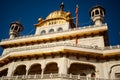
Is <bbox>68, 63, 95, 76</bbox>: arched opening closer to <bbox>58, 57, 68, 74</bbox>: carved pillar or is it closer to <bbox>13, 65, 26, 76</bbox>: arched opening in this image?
<bbox>58, 57, 68, 74</bbox>: carved pillar

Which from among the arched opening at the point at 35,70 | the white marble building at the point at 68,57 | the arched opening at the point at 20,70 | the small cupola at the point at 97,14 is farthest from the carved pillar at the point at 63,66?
the small cupola at the point at 97,14

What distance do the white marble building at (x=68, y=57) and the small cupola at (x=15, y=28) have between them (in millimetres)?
4016

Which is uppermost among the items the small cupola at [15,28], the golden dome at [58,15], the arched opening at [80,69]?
the golden dome at [58,15]

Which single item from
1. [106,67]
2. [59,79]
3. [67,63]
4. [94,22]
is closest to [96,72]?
[106,67]

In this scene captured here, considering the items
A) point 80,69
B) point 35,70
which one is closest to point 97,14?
point 80,69

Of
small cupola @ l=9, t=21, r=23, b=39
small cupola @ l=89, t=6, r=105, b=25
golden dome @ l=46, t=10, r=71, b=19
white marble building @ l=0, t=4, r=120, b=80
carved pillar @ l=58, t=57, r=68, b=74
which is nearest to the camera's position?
carved pillar @ l=58, t=57, r=68, b=74

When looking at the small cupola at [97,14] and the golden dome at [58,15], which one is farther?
the golden dome at [58,15]

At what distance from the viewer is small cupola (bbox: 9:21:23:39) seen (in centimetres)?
3621

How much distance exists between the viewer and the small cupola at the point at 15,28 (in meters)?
36.2

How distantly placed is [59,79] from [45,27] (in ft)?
59.6

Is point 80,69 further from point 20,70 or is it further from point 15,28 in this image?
point 15,28

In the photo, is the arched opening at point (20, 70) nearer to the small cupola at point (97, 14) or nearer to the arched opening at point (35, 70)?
the arched opening at point (35, 70)

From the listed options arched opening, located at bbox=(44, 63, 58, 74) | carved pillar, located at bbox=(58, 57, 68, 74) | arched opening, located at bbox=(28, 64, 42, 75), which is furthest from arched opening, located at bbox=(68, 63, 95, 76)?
arched opening, located at bbox=(28, 64, 42, 75)

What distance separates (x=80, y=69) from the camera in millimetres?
25453
